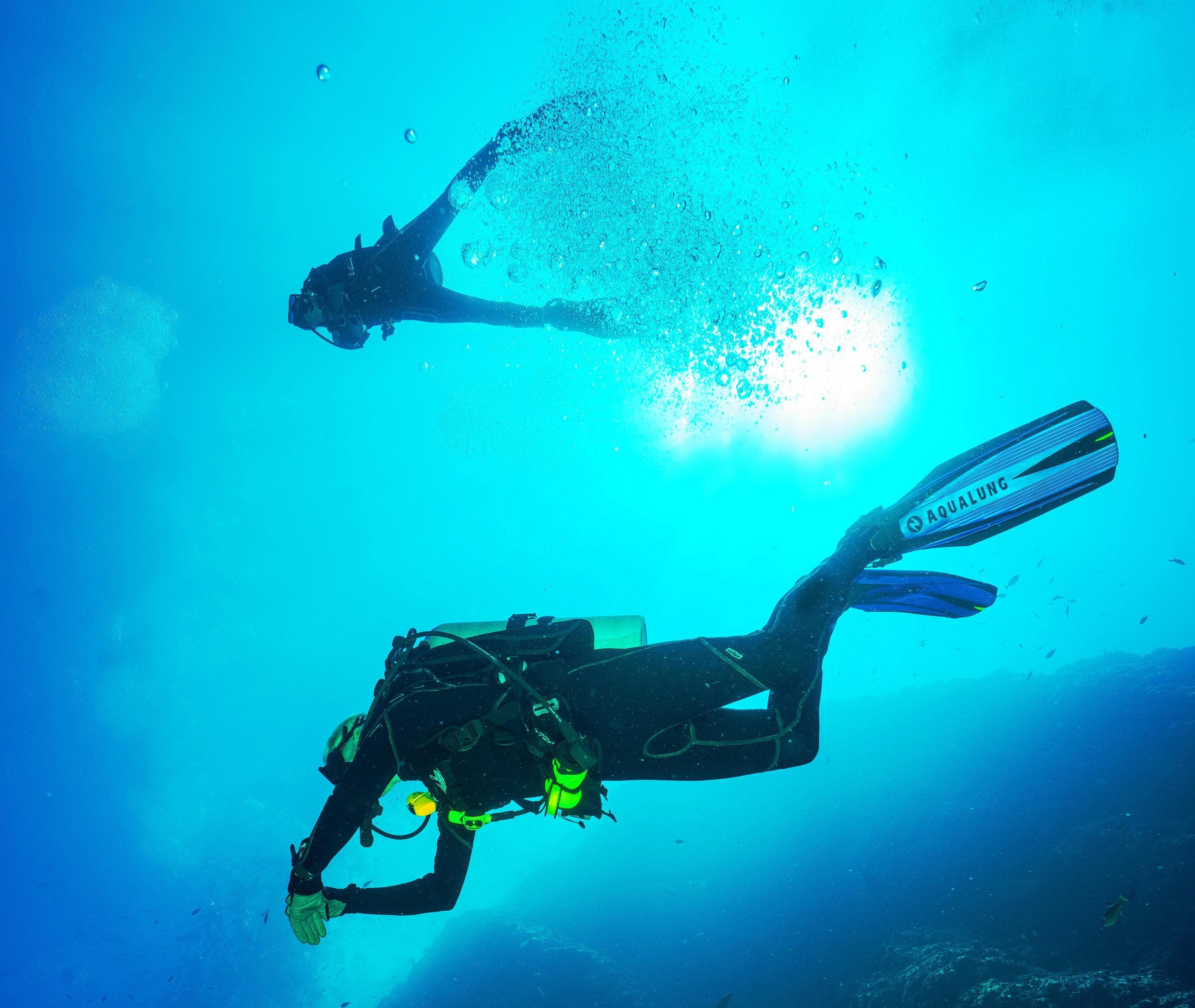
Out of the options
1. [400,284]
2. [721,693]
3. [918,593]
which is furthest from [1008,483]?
[400,284]

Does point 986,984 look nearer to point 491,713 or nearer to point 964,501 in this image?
point 964,501

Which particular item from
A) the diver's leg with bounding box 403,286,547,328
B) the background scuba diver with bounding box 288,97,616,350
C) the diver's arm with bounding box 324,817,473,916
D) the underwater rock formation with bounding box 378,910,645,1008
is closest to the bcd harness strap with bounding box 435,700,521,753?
the diver's arm with bounding box 324,817,473,916

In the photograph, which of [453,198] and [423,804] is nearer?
[423,804]

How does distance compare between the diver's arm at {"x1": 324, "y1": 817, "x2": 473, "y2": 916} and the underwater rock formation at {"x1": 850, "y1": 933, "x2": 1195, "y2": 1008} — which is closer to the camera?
the diver's arm at {"x1": 324, "y1": 817, "x2": 473, "y2": 916}

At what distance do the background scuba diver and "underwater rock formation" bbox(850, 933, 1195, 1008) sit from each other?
1252 centimetres

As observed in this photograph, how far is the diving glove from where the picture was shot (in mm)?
2809

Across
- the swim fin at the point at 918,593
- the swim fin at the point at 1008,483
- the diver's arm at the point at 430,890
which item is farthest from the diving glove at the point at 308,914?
the swim fin at the point at 1008,483

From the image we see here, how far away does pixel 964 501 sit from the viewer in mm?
3631

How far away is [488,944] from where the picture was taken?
21.0m

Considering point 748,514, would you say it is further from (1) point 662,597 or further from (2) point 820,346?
(2) point 820,346

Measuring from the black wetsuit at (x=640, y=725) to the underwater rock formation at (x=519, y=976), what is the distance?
1652 cm

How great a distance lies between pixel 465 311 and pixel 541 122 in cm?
348

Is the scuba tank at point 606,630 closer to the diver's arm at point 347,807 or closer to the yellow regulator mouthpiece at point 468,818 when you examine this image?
the diver's arm at point 347,807

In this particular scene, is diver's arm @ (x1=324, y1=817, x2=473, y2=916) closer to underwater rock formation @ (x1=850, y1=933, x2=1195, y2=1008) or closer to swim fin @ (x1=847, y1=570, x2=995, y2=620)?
swim fin @ (x1=847, y1=570, x2=995, y2=620)
